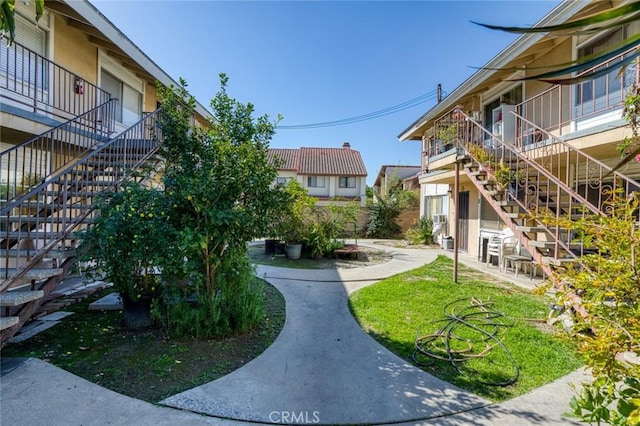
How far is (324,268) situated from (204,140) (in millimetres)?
5791

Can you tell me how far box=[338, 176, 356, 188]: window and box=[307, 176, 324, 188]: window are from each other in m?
1.65

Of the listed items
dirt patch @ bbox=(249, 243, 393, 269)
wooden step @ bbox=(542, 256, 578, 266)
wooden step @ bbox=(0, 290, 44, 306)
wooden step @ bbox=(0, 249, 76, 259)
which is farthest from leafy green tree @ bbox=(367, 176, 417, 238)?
wooden step @ bbox=(0, 290, 44, 306)

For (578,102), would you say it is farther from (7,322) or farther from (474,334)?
(7,322)

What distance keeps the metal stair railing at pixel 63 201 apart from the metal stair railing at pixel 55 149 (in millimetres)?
331

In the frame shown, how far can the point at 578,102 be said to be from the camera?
7.20 m

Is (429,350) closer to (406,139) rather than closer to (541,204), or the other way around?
(541,204)

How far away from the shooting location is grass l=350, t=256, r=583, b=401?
140 inches

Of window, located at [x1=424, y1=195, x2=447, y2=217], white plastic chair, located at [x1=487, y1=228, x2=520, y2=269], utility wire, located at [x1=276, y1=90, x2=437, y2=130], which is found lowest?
white plastic chair, located at [x1=487, y1=228, x2=520, y2=269]

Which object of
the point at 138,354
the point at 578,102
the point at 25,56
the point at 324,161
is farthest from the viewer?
the point at 324,161

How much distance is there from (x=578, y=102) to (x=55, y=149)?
11534 millimetres

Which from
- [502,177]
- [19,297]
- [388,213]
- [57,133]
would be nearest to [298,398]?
[19,297]

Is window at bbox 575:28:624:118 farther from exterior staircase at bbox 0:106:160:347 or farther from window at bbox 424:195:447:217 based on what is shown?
exterior staircase at bbox 0:106:160:347

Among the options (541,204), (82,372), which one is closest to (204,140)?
(82,372)

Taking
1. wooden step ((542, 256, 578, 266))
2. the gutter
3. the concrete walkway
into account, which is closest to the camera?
the concrete walkway
